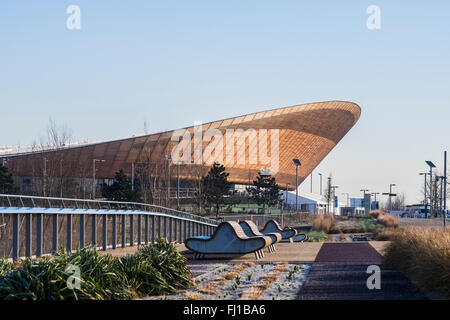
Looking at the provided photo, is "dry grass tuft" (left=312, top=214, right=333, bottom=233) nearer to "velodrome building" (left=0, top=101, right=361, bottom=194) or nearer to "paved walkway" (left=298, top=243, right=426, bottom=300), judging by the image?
"velodrome building" (left=0, top=101, right=361, bottom=194)

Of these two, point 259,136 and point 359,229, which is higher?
point 259,136

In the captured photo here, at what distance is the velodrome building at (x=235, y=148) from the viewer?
296 ft

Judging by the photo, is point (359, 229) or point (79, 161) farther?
point (79, 161)

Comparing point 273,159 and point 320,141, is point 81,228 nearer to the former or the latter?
point 273,159

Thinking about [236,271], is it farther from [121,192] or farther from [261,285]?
[121,192]

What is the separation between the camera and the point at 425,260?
A: 12.0 m

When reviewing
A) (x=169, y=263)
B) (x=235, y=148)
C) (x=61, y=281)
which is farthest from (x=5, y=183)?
(x=235, y=148)

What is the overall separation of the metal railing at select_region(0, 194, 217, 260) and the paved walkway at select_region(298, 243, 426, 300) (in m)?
4.15

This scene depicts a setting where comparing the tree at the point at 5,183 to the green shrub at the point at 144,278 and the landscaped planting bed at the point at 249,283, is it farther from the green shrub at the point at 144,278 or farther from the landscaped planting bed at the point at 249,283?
the green shrub at the point at 144,278

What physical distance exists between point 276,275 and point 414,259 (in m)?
2.46

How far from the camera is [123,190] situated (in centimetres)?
5728

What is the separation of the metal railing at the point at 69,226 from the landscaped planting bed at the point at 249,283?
8.21 ft

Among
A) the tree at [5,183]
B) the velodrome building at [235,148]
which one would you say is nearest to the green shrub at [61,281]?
the tree at [5,183]
